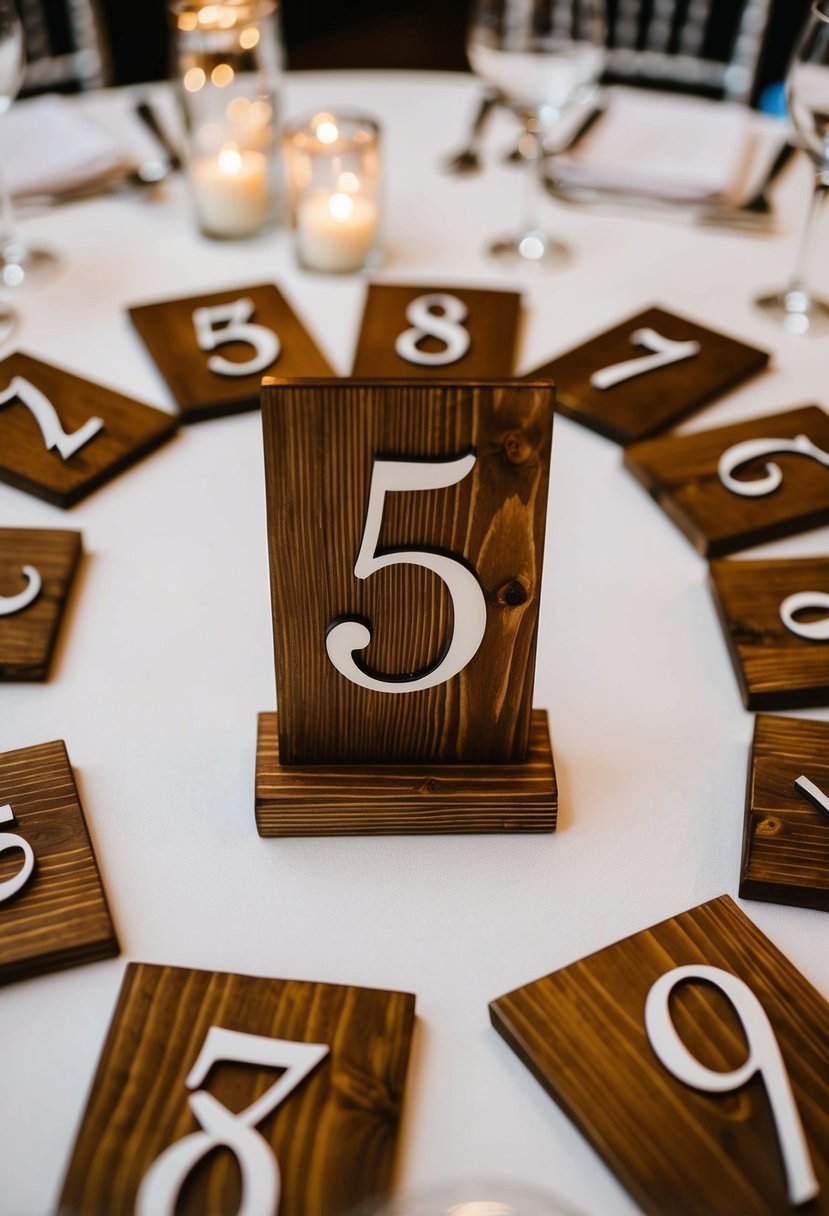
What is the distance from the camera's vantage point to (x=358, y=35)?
3.73 meters

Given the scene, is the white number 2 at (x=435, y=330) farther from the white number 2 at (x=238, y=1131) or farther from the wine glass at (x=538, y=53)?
the white number 2 at (x=238, y=1131)

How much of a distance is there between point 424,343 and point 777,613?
1.49ft

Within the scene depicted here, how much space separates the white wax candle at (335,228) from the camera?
1152mm

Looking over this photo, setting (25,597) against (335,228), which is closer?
(25,597)

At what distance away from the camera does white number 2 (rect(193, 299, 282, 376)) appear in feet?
3.38

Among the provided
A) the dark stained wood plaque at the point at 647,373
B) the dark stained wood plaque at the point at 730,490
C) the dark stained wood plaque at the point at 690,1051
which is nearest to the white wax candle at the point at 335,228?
the dark stained wood plaque at the point at 647,373

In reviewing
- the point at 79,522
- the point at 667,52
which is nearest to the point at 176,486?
the point at 79,522

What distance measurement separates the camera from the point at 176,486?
0.93 metres

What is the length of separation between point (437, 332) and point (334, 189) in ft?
0.70

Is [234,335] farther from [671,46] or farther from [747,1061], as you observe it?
[671,46]

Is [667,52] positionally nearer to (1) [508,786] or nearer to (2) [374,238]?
(2) [374,238]

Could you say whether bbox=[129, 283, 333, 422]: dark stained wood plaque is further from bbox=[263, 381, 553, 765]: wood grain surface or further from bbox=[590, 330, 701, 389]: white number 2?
bbox=[263, 381, 553, 765]: wood grain surface

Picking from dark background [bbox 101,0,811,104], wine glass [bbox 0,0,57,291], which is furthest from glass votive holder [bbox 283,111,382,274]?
dark background [bbox 101,0,811,104]

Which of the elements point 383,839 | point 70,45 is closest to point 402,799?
point 383,839
